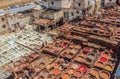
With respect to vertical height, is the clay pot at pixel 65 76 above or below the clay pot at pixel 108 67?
below

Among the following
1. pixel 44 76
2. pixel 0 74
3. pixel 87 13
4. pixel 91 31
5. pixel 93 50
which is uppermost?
pixel 87 13

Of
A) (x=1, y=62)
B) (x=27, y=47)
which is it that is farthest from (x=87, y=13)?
(x=1, y=62)

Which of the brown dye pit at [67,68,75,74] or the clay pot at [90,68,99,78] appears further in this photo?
the brown dye pit at [67,68,75,74]

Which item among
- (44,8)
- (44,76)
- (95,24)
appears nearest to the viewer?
(44,76)

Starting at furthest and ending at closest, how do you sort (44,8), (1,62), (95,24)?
(44,8), (95,24), (1,62)

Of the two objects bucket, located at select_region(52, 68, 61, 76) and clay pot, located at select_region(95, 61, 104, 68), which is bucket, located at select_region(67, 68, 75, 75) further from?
clay pot, located at select_region(95, 61, 104, 68)

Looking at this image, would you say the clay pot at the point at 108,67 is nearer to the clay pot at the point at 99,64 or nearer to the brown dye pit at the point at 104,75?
the clay pot at the point at 99,64

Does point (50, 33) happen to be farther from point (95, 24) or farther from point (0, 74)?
point (0, 74)

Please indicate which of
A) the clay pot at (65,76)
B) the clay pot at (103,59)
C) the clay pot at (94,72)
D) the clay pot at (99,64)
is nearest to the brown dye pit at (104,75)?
the clay pot at (94,72)

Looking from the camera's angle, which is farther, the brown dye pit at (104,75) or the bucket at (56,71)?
the bucket at (56,71)

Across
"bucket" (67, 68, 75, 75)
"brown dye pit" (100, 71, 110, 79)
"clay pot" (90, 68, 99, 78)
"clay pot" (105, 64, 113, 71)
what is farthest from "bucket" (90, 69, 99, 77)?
"bucket" (67, 68, 75, 75)

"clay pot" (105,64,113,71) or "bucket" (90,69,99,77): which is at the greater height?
"clay pot" (105,64,113,71)
